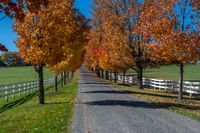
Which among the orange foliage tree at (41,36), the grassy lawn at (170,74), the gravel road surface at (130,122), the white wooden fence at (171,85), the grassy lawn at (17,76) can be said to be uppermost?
the orange foliage tree at (41,36)

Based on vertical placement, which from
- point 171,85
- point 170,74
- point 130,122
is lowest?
point 170,74

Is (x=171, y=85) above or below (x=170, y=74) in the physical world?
above

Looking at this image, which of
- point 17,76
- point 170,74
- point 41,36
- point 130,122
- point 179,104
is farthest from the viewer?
point 170,74

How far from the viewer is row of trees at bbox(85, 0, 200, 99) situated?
20.3 metres

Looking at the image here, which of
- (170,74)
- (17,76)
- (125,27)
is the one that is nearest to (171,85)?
(125,27)

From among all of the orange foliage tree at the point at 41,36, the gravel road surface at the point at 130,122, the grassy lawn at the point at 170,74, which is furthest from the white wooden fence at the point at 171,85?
the grassy lawn at the point at 170,74

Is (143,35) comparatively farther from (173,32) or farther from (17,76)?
(17,76)

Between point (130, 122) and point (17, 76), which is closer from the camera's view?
point (130, 122)

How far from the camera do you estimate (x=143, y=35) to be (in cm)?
2247

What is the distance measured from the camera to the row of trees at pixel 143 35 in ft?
66.5

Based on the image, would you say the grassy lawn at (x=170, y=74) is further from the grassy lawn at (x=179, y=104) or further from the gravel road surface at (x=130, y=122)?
the gravel road surface at (x=130, y=122)

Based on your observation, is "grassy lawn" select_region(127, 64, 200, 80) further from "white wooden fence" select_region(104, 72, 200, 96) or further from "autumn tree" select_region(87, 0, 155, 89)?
"autumn tree" select_region(87, 0, 155, 89)

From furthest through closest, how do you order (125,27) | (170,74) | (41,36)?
(170,74), (125,27), (41,36)

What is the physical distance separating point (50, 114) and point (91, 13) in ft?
126
